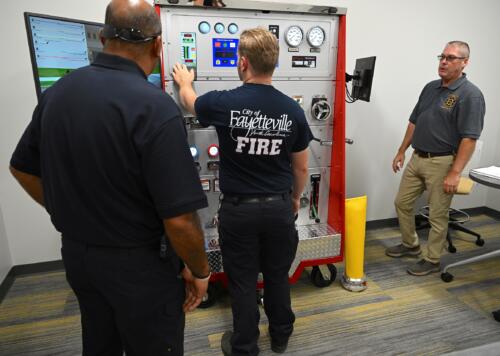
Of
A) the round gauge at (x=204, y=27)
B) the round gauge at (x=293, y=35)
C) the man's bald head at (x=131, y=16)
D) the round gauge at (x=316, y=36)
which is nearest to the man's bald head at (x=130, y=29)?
the man's bald head at (x=131, y=16)

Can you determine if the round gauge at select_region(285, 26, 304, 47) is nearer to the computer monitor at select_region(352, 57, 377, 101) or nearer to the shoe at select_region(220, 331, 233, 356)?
the computer monitor at select_region(352, 57, 377, 101)

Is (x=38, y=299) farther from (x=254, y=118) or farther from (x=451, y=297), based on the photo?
(x=451, y=297)

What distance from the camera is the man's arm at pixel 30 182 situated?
1245mm

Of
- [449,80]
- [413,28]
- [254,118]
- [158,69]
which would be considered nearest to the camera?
[254,118]

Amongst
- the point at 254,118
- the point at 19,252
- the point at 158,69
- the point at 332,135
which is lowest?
the point at 19,252

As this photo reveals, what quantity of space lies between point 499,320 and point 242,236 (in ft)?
6.06

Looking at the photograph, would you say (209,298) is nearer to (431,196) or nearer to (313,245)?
(313,245)

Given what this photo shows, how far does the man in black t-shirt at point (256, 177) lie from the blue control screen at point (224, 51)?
0.93 ft

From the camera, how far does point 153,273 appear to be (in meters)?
1.14

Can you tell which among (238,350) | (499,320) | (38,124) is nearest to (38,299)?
(238,350)

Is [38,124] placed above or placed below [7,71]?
below

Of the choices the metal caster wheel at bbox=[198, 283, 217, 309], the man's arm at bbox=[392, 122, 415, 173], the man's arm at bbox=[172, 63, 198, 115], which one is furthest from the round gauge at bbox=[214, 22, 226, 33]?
the man's arm at bbox=[392, 122, 415, 173]

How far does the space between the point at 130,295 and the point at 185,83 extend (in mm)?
1267

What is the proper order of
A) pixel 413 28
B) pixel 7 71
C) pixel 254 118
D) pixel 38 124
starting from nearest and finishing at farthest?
1. pixel 38 124
2. pixel 254 118
3. pixel 7 71
4. pixel 413 28
